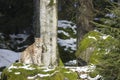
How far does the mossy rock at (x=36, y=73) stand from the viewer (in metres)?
8.18

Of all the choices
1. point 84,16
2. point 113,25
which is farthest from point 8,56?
point 113,25

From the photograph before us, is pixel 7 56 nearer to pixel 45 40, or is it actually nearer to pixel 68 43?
pixel 68 43

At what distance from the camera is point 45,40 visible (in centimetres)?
1007

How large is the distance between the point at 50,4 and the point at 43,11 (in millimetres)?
277

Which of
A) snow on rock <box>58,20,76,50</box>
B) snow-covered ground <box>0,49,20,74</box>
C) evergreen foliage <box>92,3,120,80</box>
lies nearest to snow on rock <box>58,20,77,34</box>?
snow on rock <box>58,20,76,50</box>

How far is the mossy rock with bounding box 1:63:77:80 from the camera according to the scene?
8180mm

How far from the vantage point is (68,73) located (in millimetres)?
8398

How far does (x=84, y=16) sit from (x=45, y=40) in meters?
3.70

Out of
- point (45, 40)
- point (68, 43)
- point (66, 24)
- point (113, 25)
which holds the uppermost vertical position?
point (113, 25)

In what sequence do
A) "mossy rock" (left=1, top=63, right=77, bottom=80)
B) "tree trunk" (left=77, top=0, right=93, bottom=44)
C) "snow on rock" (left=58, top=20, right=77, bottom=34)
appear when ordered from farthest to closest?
"snow on rock" (left=58, top=20, right=77, bottom=34) → "tree trunk" (left=77, top=0, right=93, bottom=44) → "mossy rock" (left=1, top=63, right=77, bottom=80)

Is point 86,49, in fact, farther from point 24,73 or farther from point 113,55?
point 113,55

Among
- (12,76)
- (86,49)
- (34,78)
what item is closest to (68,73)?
(34,78)

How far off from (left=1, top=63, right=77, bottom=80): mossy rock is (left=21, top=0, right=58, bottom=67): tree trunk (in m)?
1.03

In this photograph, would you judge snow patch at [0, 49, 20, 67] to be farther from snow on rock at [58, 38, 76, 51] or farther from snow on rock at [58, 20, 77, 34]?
snow on rock at [58, 20, 77, 34]
